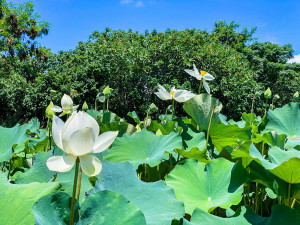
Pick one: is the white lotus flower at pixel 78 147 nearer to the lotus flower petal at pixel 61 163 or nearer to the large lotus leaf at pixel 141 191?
the lotus flower petal at pixel 61 163

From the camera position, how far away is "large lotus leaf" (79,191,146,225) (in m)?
0.41

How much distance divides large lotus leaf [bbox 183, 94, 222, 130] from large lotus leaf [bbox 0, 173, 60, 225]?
63cm

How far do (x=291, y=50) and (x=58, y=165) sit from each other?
15.6 m

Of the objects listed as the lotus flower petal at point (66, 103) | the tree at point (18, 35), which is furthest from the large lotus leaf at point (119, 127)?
the tree at point (18, 35)

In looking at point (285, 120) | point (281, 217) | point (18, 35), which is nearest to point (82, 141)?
point (281, 217)

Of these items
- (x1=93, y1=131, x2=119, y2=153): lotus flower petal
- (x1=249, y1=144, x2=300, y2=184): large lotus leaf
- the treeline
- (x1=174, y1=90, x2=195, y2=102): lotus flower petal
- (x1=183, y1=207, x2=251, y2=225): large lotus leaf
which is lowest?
(x1=183, y1=207, x2=251, y2=225): large lotus leaf

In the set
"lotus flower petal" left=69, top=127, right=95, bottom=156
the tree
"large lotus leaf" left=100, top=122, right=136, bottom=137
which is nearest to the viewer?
"lotus flower petal" left=69, top=127, right=95, bottom=156

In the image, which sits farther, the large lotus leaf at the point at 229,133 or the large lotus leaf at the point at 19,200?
the large lotus leaf at the point at 229,133

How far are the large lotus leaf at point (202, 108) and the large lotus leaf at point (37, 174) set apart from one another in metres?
0.55

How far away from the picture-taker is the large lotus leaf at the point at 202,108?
999 mm

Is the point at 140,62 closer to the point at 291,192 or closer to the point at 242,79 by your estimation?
the point at 242,79

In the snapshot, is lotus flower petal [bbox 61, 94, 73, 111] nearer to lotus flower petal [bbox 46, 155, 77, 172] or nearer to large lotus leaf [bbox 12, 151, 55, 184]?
large lotus leaf [bbox 12, 151, 55, 184]

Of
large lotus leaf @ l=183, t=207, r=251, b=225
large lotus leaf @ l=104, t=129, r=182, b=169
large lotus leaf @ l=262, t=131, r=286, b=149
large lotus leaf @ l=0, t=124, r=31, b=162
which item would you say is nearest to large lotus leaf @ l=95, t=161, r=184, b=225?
large lotus leaf @ l=183, t=207, r=251, b=225

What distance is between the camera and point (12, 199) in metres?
0.46
